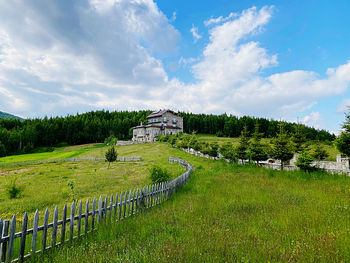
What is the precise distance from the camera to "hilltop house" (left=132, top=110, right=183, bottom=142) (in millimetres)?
78875

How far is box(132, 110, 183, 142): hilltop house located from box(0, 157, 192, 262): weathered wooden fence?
66758 mm

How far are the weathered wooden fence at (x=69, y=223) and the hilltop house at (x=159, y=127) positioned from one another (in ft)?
219

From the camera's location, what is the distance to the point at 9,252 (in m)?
3.89

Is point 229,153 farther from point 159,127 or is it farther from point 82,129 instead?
point 82,129

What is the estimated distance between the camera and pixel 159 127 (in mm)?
80000

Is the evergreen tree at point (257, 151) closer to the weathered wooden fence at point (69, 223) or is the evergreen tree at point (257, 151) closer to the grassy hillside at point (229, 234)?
the grassy hillside at point (229, 234)

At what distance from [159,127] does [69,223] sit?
2872 inches

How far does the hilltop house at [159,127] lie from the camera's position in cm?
7888

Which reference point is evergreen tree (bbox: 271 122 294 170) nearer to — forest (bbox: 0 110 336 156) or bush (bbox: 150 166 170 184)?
bush (bbox: 150 166 170 184)

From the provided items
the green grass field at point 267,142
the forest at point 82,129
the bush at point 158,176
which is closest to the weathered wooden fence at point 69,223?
the bush at point 158,176

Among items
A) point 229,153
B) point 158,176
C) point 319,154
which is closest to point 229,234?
point 158,176

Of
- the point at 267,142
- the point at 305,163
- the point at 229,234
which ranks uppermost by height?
the point at 267,142

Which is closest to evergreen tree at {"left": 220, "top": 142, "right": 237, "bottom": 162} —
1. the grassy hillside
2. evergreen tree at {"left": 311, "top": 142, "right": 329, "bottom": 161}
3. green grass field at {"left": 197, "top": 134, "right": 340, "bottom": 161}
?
green grass field at {"left": 197, "top": 134, "right": 340, "bottom": 161}

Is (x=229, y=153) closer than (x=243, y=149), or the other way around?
(x=243, y=149)
